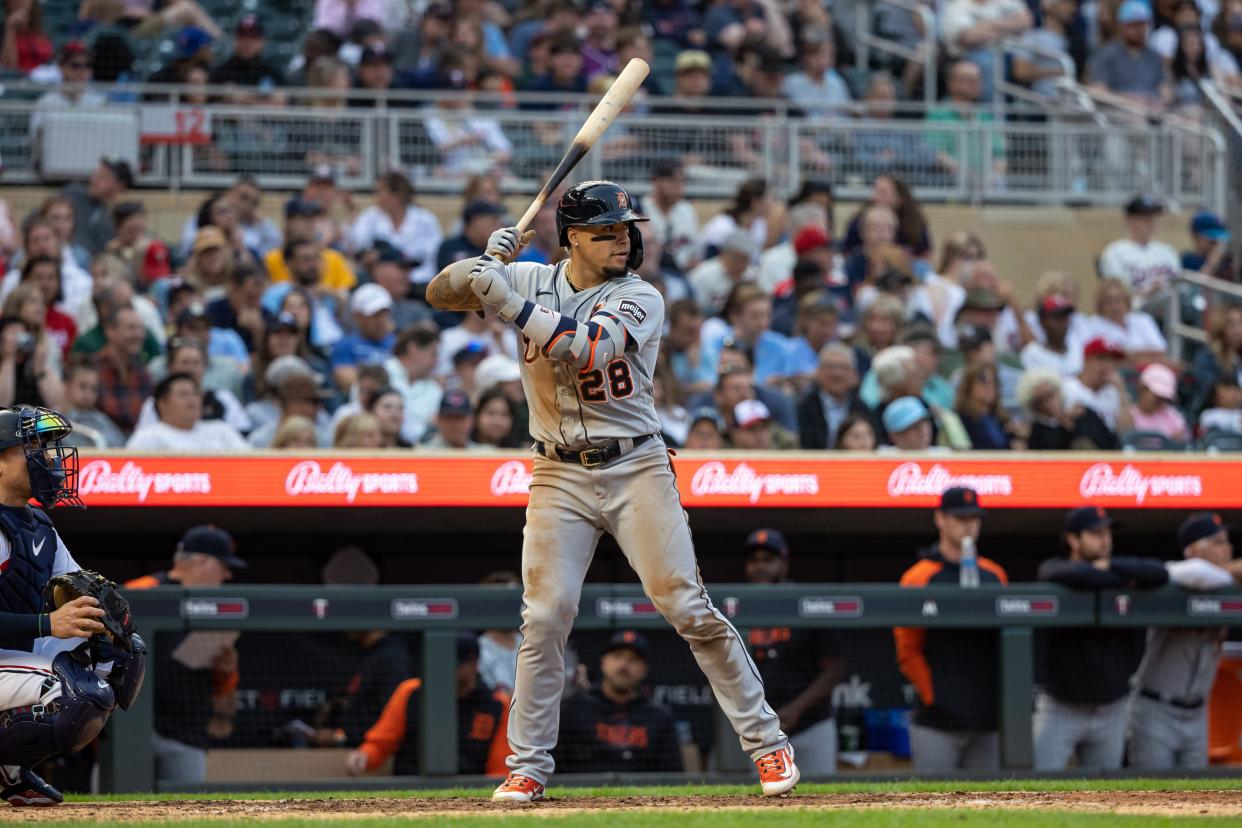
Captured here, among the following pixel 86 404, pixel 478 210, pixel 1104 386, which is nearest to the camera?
pixel 86 404

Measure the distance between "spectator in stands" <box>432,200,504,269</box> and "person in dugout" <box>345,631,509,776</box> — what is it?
12.0ft

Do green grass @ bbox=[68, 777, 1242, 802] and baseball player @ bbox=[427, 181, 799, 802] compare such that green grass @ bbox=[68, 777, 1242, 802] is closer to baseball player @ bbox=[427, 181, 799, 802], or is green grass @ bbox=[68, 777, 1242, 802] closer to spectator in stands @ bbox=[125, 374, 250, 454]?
baseball player @ bbox=[427, 181, 799, 802]

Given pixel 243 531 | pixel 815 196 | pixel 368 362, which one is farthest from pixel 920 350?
pixel 243 531

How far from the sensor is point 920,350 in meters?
10.8

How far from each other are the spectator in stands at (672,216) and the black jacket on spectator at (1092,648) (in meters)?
4.29

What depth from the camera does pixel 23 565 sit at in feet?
19.2

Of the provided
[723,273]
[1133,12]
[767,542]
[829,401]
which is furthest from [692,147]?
[767,542]

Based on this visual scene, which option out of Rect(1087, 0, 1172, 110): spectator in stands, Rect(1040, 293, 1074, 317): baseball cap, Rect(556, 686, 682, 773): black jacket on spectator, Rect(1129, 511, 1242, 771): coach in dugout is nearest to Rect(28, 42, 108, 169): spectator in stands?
Rect(556, 686, 682, 773): black jacket on spectator

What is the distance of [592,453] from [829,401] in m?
4.51

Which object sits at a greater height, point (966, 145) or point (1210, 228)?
point (966, 145)

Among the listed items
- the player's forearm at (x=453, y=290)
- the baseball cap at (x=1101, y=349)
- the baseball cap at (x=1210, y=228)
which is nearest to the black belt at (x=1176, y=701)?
the baseball cap at (x=1101, y=349)

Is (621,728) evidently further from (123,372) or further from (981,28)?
(981,28)

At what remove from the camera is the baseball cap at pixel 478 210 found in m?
11.4

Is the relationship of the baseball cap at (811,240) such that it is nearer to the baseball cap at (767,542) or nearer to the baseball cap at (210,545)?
the baseball cap at (767,542)
